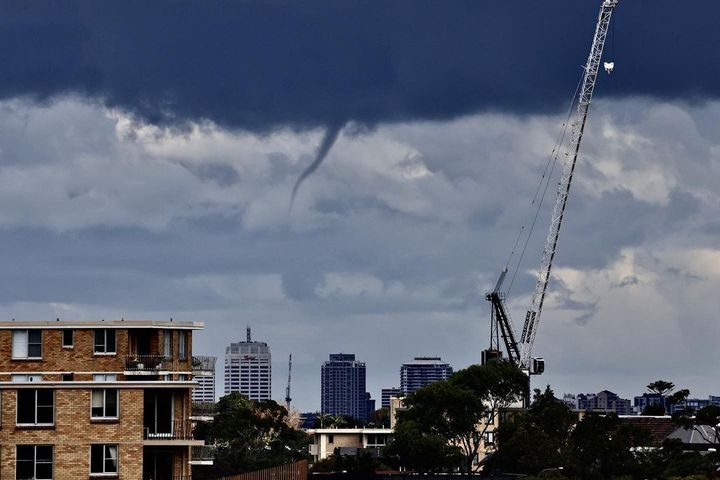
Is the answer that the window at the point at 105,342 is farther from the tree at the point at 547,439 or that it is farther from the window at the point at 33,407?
the tree at the point at 547,439

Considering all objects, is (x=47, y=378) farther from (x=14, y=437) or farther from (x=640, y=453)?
(x=640, y=453)

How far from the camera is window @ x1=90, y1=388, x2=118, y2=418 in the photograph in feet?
366

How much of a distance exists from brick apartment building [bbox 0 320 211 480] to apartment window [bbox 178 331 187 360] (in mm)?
829

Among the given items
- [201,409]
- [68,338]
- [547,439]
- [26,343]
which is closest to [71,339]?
[68,338]

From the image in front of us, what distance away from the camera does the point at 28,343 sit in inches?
4525

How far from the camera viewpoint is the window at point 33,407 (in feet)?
365

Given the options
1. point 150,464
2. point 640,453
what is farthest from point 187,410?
point 640,453

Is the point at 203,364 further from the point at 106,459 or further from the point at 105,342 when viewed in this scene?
the point at 106,459

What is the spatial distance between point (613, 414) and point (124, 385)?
65.6m

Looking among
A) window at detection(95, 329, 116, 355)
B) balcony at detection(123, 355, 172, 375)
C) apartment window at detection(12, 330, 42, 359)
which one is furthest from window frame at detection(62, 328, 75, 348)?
balcony at detection(123, 355, 172, 375)

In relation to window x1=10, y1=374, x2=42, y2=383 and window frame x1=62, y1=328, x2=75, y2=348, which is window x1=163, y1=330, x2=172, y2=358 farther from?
window x1=10, y1=374, x2=42, y2=383

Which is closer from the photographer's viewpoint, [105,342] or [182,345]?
[105,342]

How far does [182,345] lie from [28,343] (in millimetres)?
11813

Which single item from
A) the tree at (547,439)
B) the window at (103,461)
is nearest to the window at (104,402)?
the window at (103,461)
